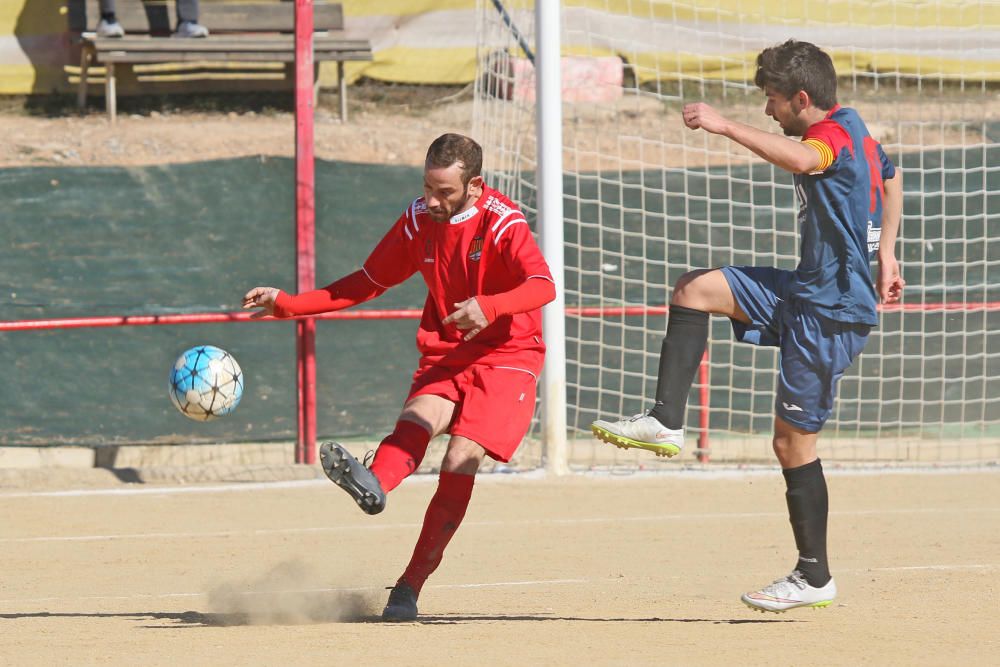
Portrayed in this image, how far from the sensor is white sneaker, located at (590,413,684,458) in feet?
18.1

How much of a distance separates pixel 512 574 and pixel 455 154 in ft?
8.42

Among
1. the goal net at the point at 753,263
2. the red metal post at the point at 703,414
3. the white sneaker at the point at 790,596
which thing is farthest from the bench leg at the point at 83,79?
the white sneaker at the point at 790,596

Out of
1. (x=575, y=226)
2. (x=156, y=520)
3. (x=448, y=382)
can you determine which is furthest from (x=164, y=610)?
(x=575, y=226)

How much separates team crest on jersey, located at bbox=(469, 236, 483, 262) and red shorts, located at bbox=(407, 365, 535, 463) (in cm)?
45

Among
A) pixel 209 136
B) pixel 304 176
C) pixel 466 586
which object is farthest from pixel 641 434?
pixel 209 136

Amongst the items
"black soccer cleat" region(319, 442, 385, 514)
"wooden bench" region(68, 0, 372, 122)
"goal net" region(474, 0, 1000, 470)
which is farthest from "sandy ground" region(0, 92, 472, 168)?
"black soccer cleat" region(319, 442, 385, 514)

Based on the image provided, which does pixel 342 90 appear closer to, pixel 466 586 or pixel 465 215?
pixel 466 586

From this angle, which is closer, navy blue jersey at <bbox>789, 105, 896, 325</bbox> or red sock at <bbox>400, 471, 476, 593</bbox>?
navy blue jersey at <bbox>789, 105, 896, 325</bbox>

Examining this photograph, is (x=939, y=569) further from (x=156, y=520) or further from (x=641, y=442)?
(x=156, y=520)

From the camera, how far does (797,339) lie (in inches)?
221

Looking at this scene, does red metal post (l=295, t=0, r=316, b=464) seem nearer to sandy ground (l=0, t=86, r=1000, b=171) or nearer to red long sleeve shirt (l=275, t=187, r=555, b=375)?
sandy ground (l=0, t=86, r=1000, b=171)

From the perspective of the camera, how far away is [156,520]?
9.22 metres

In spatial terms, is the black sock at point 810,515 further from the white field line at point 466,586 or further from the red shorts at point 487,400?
the white field line at point 466,586

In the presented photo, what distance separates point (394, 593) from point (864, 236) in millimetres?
2359
